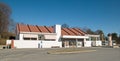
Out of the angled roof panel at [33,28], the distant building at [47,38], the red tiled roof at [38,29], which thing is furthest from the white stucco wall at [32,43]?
the angled roof panel at [33,28]

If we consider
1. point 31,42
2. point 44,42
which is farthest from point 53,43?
point 31,42

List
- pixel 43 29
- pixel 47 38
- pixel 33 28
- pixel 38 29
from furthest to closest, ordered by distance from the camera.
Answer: pixel 43 29
pixel 38 29
pixel 33 28
pixel 47 38

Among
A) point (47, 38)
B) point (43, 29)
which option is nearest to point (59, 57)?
point (47, 38)

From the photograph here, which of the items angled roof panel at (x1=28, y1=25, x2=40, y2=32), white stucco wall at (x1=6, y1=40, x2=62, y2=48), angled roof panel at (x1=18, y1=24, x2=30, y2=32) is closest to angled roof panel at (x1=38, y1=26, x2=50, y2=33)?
angled roof panel at (x1=28, y1=25, x2=40, y2=32)

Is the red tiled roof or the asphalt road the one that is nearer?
the asphalt road

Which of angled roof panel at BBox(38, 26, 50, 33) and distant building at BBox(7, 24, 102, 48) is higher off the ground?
angled roof panel at BBox(38, 26, 50, 33)

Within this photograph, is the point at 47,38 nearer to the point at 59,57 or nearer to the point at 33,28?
the point at 33,28

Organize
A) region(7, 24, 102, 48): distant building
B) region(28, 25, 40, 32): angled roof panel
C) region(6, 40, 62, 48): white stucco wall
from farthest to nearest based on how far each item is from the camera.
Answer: region(28, 25, 40, 32): angled roof panel → region(7, 24, 102, 48): distant building → region(6, 40, 62, 48): white stucco wall

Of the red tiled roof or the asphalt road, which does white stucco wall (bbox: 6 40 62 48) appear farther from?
the asphalt road

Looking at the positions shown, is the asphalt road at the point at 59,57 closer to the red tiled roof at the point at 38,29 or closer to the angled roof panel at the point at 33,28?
the red tiled roof at the point at 38,29

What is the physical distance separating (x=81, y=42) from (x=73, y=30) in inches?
280

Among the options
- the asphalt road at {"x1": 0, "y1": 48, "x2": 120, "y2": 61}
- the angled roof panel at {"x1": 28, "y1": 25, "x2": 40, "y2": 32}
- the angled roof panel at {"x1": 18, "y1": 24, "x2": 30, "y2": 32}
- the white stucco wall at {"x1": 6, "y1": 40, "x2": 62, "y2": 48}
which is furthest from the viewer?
the angled roof panel at {"x1": 28, "y1": 25, "x2": 40, "y2": 32}

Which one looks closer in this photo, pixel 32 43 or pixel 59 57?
pixel 59 57

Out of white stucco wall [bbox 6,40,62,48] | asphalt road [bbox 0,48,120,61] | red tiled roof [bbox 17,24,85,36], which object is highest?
red tiled roof [bbox 17,24,85,36]
